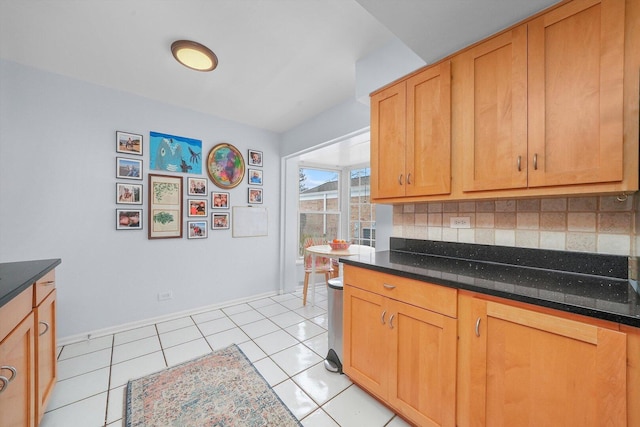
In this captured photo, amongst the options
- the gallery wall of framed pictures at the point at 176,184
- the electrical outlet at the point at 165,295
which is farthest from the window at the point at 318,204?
the electrical outlet at the point at 165,295

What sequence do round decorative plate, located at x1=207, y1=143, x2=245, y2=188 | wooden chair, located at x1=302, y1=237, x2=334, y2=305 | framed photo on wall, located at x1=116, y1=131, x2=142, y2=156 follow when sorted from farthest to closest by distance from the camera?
wooden chair, located at x1=302, y1=237, x2=334, y2=305, round decorative plate, located at x1=207, y1=143, x2=245, y2=188, framed photo on wall, located at x1=116, y1=131, x2=142, y2=156

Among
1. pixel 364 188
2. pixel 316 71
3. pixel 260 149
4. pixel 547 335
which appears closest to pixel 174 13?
pixel 316 71

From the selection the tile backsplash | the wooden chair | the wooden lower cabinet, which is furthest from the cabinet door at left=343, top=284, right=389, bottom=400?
the wooden chair

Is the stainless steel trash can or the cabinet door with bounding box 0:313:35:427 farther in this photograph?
the stainless steel trash can

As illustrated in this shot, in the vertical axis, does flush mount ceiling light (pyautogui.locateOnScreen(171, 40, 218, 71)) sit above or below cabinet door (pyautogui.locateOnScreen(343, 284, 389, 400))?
above

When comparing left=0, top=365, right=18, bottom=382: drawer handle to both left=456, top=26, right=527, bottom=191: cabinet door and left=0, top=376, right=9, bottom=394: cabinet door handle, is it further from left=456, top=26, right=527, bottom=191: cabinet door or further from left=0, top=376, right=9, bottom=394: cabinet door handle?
left=456, top=26, right=527, bottom=191: cabinet door

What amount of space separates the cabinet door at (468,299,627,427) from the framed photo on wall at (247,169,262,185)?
10.1 feet

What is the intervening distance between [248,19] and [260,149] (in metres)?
2.04

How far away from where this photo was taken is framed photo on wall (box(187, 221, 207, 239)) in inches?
118

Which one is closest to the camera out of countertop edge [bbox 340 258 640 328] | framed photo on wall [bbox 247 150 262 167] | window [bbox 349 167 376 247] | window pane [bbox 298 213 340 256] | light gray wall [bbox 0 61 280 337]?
countertop edge [bbox 340 258 640 328]

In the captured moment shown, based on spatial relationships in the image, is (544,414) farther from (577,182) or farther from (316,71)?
(316,71)

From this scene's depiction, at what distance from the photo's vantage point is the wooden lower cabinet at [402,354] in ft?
3.91

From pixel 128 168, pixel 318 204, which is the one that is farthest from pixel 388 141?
pixel 318 204

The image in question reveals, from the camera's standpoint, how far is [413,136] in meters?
1.66
